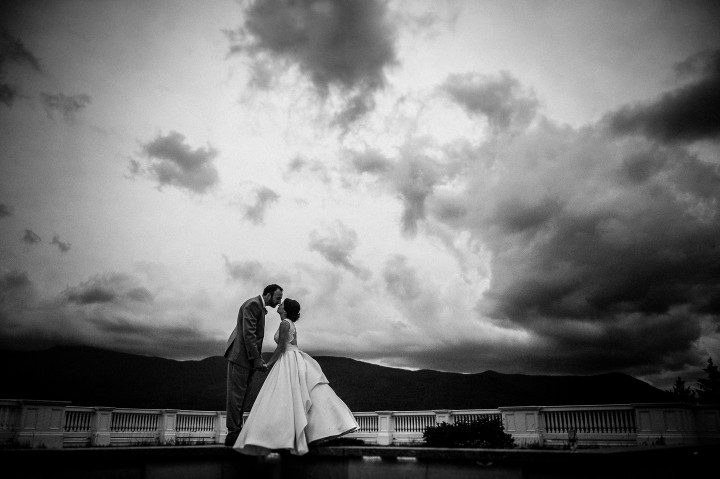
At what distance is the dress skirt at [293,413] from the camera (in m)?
4.69

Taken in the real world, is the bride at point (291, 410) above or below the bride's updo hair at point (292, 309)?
below

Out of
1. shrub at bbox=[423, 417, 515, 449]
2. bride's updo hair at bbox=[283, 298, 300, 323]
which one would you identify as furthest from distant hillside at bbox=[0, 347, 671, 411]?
bride's updo hair at bbox=[283, 298, 300, 323]

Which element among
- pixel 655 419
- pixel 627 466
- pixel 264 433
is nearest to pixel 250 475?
pixel 264 433

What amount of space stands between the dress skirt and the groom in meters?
0.53

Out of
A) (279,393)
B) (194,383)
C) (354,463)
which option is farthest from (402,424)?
(194,383)

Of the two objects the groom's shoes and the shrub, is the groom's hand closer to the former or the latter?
the groom's shoes

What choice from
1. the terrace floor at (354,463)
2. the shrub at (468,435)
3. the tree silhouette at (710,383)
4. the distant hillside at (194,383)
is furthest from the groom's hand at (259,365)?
the tree silhouette at (710,383)

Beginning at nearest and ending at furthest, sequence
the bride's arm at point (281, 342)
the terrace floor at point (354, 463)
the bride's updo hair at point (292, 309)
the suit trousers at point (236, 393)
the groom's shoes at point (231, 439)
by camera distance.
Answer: the terrace floor at point (354, 463) < the groom's shoes at point (231, 439) < the suit trousers at point (236, 393) < the bride's arm at point (281, 342) < the bride's updo hair at point (292, 309)

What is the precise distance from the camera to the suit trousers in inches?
222

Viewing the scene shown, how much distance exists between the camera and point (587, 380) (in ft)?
344

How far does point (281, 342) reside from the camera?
5.85m

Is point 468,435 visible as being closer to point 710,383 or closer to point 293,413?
point 293,413

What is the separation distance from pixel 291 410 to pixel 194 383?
69311 millimetres

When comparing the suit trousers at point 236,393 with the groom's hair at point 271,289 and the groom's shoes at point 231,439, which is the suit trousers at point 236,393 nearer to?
the groom's shoes at point 231,439
